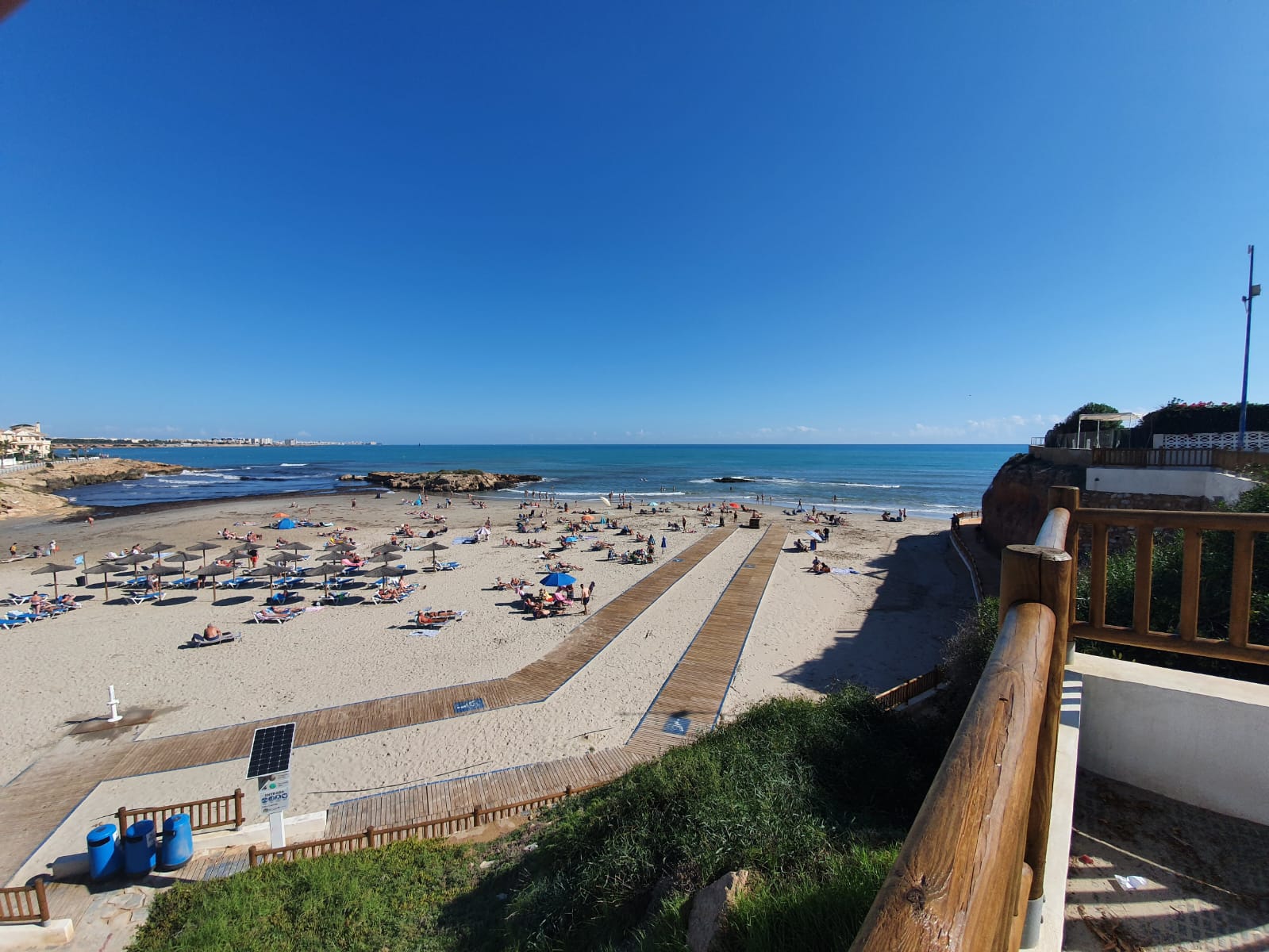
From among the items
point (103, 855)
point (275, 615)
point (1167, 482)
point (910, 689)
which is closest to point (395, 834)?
point (103, 855)

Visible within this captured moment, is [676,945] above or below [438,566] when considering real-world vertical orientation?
above

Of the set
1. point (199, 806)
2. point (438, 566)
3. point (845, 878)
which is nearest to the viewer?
point (845, 878)

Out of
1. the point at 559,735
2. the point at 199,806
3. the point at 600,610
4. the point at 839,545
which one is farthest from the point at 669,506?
the point at 199,806

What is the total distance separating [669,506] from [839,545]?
20234 mm

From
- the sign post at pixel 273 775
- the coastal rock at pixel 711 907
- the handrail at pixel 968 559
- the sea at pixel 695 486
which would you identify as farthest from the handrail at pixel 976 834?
the sea at pixel 695 486

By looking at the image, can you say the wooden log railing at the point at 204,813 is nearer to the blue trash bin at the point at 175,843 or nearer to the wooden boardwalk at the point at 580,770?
the blue trash bin at the point at 175,843

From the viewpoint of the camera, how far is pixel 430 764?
32.8 ft

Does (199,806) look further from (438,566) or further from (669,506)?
(669,506)

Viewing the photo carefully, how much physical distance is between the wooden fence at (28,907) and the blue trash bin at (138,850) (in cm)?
75

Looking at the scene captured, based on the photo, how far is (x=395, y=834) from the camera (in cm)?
807

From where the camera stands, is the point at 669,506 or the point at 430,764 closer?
the point at 430,764

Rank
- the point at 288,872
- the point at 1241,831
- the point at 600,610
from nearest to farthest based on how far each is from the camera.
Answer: the point at 1241,831
the point at 288,872
the point at 600,610

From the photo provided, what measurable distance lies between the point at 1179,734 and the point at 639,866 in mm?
4498

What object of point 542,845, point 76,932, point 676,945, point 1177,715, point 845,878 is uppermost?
point 1177,715
